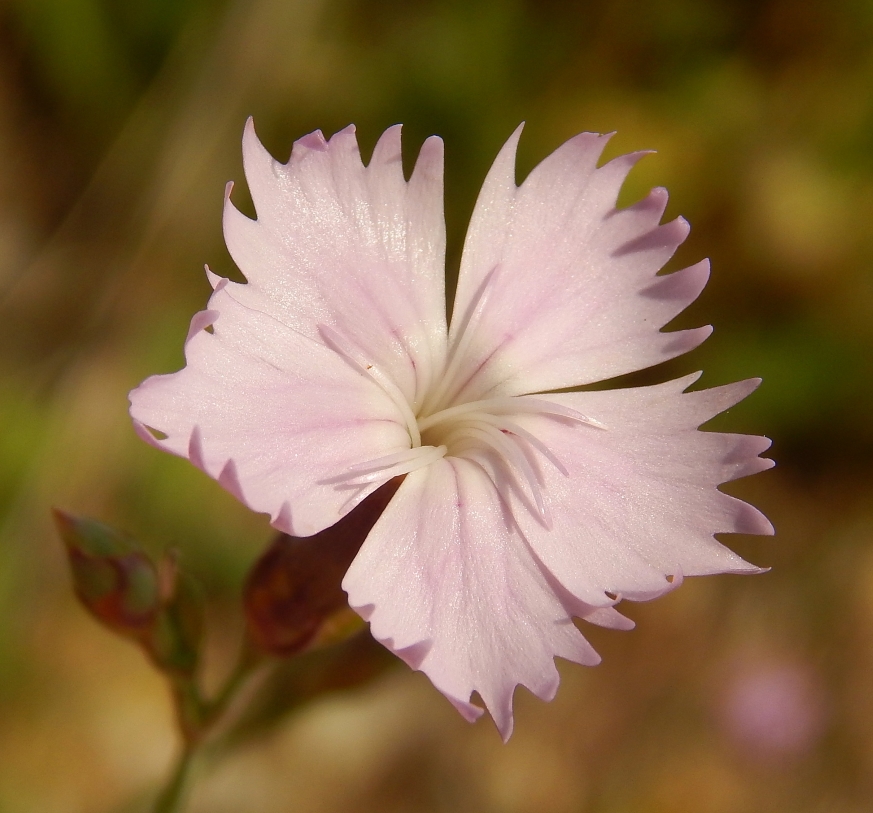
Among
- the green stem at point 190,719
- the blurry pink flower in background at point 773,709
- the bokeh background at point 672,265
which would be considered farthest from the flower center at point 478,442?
the blurry pink flower in background at point 773,709

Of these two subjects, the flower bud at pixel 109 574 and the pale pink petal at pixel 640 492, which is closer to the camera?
the pale pink petal at pixel 640 492

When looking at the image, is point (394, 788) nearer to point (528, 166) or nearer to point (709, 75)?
point (528, 166)

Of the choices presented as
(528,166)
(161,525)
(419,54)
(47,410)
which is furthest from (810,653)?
(47,410)

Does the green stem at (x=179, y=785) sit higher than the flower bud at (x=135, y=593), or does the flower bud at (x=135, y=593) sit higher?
the flower bud at (x=135, y=593)

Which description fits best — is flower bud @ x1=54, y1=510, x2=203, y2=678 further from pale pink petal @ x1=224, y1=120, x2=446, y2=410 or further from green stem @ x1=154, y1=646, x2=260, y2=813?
pale pink petal @ x1=224, y1=120, x2=446, y2=410

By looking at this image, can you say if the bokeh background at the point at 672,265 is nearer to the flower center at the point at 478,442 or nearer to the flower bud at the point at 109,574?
the flower bud at the point at 109,574

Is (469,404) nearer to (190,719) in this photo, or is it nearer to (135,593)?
(135,593)

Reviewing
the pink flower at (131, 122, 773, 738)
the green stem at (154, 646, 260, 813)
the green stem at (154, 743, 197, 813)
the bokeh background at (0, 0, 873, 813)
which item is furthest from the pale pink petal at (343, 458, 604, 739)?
the bokeh background at (0, 0, 873, 813)

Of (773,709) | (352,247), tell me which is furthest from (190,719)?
(773,709)
